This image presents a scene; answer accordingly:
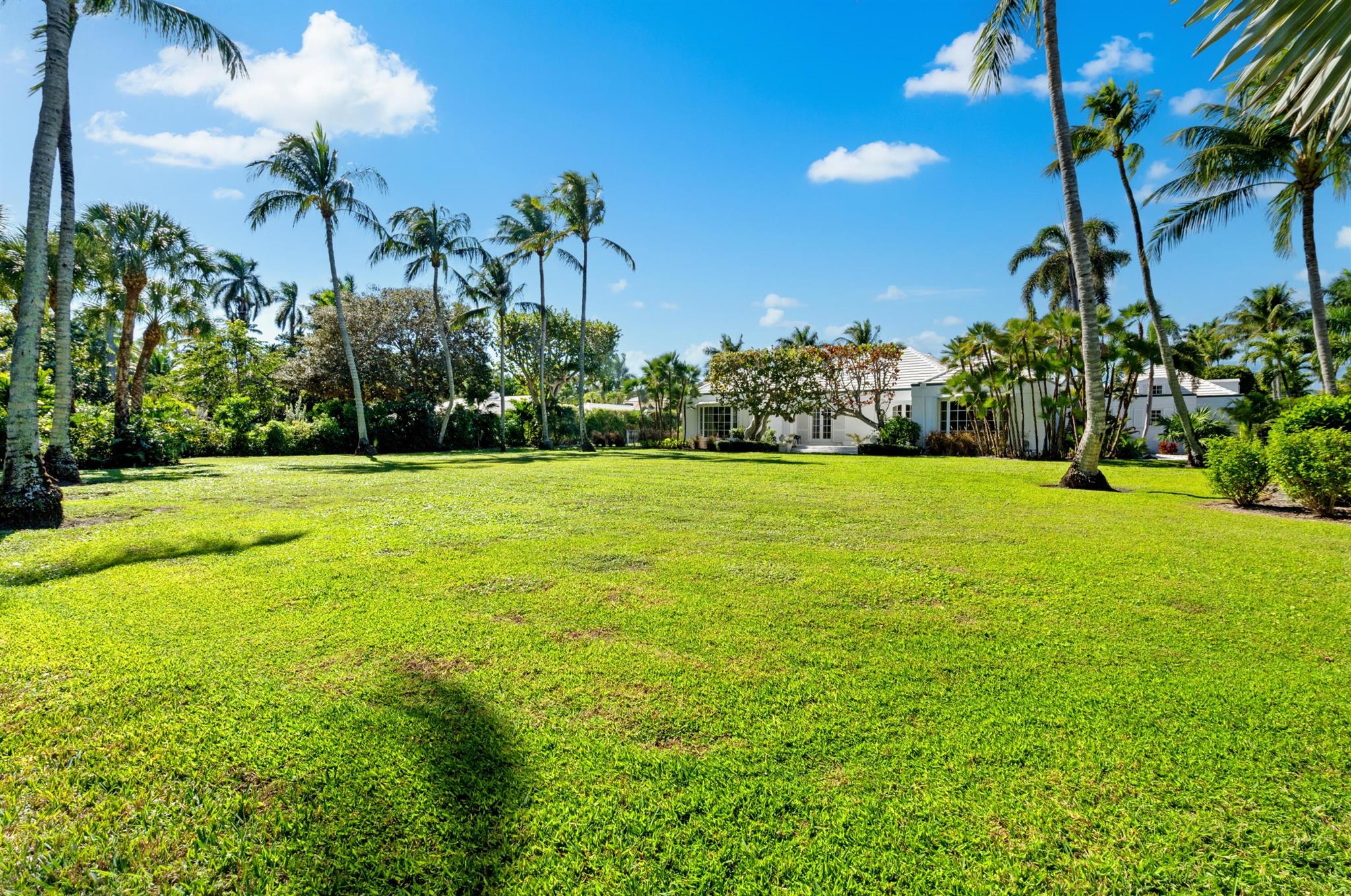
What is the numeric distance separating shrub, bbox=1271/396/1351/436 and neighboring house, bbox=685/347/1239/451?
46.0 ft

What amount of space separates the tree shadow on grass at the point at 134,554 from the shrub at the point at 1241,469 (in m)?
12.5

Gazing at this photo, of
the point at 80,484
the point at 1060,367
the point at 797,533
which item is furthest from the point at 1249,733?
the point at 1060,367

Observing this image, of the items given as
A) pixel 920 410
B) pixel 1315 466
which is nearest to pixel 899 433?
pixel 920 410

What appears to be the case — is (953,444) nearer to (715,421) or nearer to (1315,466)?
(715,421)

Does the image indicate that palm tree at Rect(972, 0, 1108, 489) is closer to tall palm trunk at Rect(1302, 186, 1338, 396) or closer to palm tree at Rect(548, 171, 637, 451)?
tall palm trunk at Rect(1302, 186, 1338, 396)

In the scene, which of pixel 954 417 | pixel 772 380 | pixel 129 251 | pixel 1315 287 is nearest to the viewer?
pixel 1315 287

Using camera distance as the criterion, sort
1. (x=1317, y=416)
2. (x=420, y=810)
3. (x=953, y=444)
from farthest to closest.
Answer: (x=953, y=444)
(x=1317, y=416)
(x=420, y=810)

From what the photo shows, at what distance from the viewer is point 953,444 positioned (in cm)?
2434

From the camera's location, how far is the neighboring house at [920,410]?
26.3 metres

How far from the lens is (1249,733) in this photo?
2.46 meters

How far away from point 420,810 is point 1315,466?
11.0 metres

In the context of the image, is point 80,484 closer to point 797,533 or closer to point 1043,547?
point 797,533

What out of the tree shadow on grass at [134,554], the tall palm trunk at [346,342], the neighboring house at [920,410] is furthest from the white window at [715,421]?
the tree shadow on grass at [134,554]

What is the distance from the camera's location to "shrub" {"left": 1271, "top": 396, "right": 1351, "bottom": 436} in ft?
28.5
